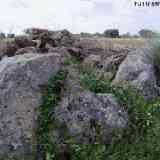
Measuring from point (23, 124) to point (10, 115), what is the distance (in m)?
0.22

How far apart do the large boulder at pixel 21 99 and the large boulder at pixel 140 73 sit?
1962 mm

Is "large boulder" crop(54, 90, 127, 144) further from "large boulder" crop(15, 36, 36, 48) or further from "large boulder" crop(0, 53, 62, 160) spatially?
"large boulder" crop(15, 36, 36, 48)

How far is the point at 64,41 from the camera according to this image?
13375 mm

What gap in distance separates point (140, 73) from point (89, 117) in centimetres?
298

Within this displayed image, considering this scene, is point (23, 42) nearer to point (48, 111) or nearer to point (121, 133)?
point (48, 111)

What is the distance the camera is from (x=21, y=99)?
7.58m

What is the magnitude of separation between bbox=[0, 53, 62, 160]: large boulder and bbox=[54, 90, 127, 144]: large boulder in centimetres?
39

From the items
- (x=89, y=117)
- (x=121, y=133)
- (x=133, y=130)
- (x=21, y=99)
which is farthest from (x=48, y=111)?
(x=133, y=130)

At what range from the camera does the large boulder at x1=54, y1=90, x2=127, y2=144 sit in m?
7.55

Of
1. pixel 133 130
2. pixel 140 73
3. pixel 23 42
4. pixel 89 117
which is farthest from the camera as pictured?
pixel 23 42

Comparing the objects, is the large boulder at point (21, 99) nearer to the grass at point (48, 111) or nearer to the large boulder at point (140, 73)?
the grass at point (48, 111)

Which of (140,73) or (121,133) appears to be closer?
(121,133)

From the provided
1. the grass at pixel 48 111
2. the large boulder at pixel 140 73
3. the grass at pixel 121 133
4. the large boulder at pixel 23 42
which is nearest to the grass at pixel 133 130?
the grass at pixel 121 133

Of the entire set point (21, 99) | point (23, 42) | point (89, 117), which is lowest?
point (89, 117)
